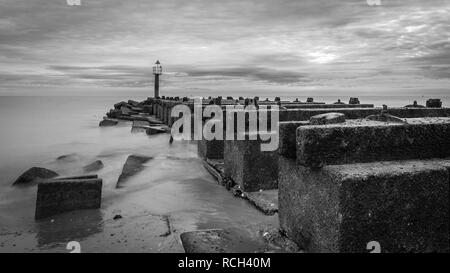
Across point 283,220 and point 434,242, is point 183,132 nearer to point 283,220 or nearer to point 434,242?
point 283,220

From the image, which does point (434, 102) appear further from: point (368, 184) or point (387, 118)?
point (368, 184)

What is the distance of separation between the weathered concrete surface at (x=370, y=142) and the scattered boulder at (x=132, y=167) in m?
6.07

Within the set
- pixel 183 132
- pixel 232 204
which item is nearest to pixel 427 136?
pixel 232 204

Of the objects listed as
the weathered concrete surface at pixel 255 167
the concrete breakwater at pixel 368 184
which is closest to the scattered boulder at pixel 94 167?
the weathered concrete surface at pixel 255 167

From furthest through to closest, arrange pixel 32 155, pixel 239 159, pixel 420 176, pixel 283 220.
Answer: pixel 32 155 → pixel 239 159 → pixel 283 220 → pixel 420 176

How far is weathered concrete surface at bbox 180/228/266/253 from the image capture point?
11.6ft

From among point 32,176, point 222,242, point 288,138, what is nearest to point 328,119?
point 288,138

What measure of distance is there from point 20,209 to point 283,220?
6045mm

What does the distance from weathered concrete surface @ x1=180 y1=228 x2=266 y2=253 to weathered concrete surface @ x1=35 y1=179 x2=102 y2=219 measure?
2.96m

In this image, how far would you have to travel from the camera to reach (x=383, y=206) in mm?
2801

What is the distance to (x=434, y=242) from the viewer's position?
2971mm

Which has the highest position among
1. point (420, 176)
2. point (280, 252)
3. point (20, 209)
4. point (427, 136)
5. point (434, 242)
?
point (427, 136)

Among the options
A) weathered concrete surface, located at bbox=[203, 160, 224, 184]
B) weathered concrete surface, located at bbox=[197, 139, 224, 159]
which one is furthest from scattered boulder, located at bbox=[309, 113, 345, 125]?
weathered concrete surface, located at bbox=[197, 139, 224, 159]

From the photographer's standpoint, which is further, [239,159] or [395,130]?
[239,159]
